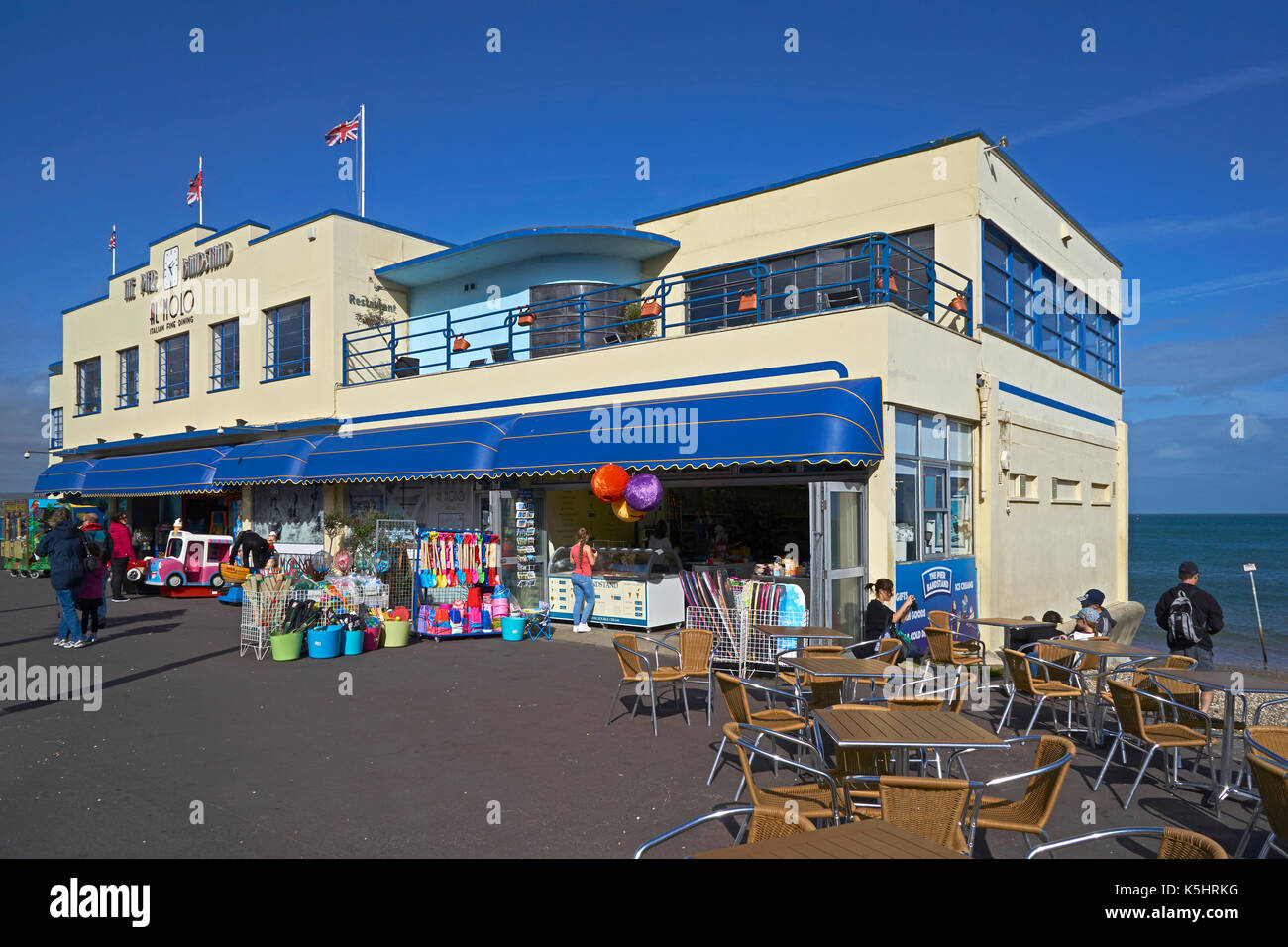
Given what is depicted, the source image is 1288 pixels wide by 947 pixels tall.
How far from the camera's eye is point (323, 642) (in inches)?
471

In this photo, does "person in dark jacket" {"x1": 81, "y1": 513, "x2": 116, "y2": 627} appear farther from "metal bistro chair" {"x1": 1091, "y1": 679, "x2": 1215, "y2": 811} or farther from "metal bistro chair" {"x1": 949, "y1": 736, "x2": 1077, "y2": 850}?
"metal bistro chair" {"x1": 1091, "y1": 679, "x2": 1215, "y2": 811}

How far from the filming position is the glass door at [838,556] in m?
10.8

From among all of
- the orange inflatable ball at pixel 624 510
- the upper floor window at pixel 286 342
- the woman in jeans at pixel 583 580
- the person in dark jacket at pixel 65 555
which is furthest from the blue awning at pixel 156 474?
the orange inflatable ball at pixel 624 510

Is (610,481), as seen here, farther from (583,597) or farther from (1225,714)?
(1225,714)

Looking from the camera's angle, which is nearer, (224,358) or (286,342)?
(286,342)

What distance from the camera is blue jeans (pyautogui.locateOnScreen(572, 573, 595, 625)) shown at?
1368 cm

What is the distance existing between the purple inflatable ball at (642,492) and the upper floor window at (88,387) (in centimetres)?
2465

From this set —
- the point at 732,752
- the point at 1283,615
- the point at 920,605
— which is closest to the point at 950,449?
the point at 920,605

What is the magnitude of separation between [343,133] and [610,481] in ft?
47.6

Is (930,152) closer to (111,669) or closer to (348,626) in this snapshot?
(348,626)

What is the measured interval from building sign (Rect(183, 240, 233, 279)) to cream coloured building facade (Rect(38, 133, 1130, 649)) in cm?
10

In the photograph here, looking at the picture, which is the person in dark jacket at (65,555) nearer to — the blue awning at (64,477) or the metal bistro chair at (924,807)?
the metal bistro chair at (924,807)

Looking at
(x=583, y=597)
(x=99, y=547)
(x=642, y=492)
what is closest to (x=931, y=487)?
(x=642, y=492)
